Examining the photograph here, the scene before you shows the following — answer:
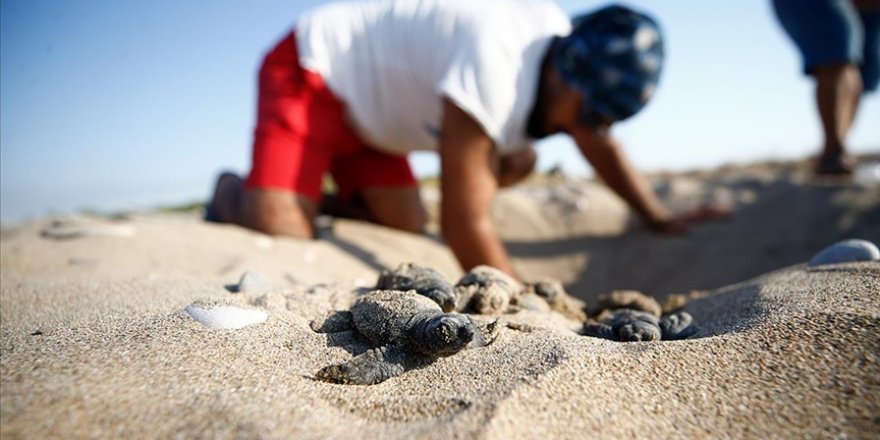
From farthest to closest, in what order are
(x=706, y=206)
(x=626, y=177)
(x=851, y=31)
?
1. (x=706, y=206)
2. (x=626, y=177)
3. (x=851, y=31)

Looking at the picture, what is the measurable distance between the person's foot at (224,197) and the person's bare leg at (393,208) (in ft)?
2.73

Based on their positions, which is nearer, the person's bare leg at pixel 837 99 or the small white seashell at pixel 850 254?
the small white seashell at pixel 850 254

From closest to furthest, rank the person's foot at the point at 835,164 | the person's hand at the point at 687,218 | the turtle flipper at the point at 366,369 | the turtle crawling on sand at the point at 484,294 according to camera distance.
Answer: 1. the turtle flipper at the point at 366,369
2. the turtle crawling on sand at the point at 484,294
3. the person's foot at the point at 835,164
4. the person's hand at the point at 687,218

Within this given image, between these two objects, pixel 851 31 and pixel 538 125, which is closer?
pixel 538 125

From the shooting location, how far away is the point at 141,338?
36.0 inches

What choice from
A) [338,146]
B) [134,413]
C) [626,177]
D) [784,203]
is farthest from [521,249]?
[134,413]

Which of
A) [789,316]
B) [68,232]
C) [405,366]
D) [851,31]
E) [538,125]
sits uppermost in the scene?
[851,31]

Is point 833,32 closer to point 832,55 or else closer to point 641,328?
point 832,55

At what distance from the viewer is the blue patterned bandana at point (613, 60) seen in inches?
82.8

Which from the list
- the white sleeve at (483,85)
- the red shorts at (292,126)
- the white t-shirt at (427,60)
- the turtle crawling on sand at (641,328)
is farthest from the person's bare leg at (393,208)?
the turtle crawling on sand at (641,328)

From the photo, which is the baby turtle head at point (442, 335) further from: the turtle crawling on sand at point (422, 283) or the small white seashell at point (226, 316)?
the small white seashell at point (226, 316)

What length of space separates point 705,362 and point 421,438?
0.55m

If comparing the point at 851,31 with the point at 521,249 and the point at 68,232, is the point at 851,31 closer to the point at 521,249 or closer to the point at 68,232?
the point at 521,249

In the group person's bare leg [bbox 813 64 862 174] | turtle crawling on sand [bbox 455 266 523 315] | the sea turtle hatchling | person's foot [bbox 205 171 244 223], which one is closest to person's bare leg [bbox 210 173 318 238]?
person's foot [bbox 205 171 244 223]
